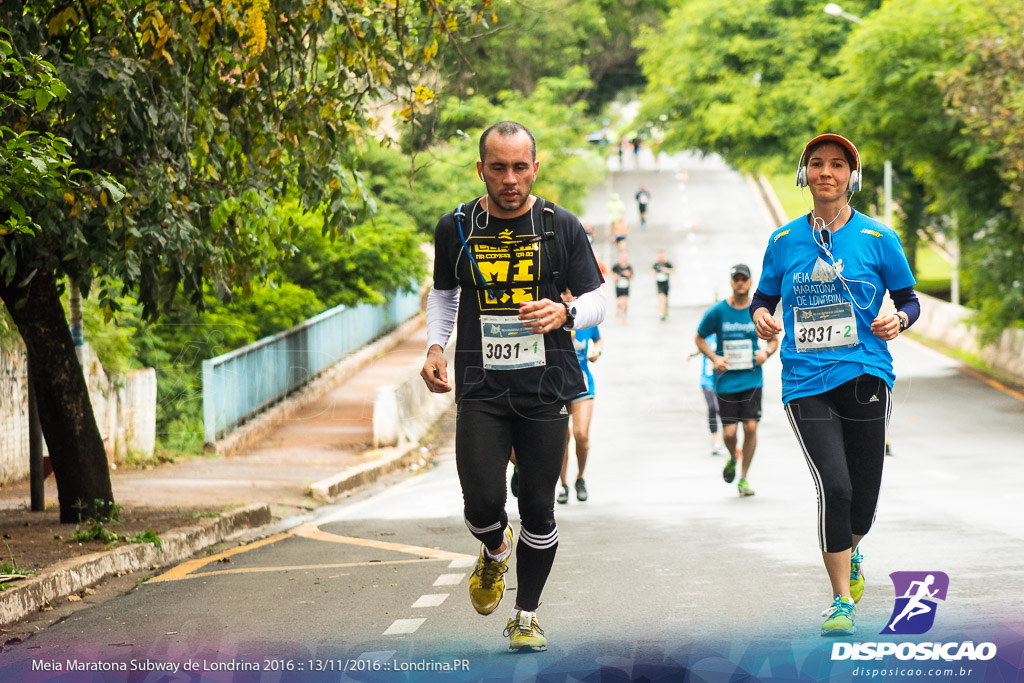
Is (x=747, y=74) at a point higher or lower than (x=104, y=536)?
higher

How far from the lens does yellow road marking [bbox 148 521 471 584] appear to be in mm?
9086

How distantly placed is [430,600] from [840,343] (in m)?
2.70

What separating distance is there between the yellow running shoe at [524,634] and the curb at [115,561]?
117 inches

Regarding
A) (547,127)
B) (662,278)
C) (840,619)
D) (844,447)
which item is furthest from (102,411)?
(547,127)

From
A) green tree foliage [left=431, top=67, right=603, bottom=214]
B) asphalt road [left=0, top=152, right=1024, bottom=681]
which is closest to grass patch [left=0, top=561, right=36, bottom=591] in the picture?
asphalt road [left=0, top=152, right=1024, bottom=681]

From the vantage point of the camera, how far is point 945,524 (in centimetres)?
1001

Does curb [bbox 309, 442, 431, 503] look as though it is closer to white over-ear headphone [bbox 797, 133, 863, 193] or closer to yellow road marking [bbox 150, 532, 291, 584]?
yellow road marking [bbox 150, 532, 291, 584]

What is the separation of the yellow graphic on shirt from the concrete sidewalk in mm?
3401

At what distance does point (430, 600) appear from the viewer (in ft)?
24.3

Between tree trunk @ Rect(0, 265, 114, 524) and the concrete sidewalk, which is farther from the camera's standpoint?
tree trunk @ Rect(0, 265, 114, 524)

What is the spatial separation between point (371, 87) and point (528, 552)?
5.18m

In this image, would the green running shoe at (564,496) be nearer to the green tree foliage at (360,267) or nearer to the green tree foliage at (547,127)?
the green tree foliage at (360,267)

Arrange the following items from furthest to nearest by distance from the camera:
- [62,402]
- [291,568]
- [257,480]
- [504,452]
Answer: [257,480] < [62,402] < [291,568] < [504,452]

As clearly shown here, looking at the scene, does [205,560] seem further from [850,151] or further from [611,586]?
[850,151]
